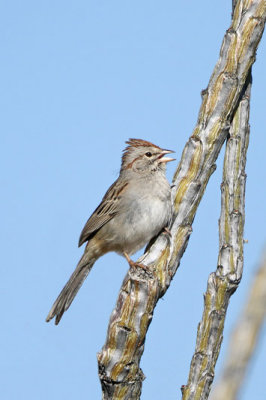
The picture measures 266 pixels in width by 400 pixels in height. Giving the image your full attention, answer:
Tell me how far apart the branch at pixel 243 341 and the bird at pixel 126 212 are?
4518mm

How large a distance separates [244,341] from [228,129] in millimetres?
3374

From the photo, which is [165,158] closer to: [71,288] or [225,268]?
[71,288]

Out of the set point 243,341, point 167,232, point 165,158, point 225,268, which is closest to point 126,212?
point 165,158

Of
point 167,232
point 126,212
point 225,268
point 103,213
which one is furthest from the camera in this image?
point 103,213

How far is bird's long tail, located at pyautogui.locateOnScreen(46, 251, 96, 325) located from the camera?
6105 mm

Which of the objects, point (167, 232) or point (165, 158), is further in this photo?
point (165, 158)

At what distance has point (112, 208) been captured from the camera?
21.8 ft

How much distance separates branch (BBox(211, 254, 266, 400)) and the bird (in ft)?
14.8

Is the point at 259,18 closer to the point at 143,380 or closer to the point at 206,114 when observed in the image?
the point at 206,114

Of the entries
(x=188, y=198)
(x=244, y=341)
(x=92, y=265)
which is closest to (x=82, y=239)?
(x=92, y=265)

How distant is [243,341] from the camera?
134 cm

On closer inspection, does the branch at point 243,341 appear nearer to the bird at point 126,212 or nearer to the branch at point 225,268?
the branch at point 225,268

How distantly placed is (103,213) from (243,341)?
5418 mm

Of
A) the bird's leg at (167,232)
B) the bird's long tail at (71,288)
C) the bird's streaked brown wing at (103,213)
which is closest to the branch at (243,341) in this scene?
the bird's leg at (167,232)
